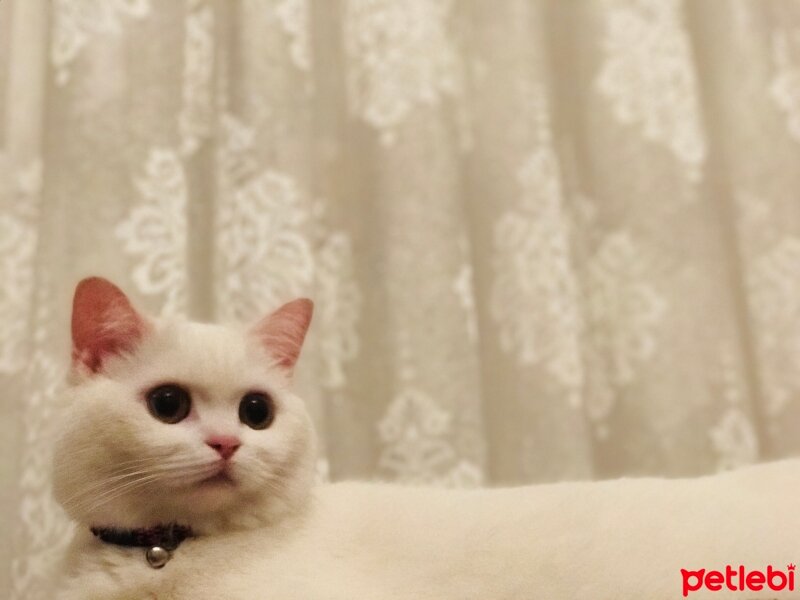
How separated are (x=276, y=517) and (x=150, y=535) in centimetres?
10

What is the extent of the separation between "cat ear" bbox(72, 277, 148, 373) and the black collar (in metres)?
0.14

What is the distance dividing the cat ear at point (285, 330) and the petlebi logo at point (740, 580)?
383 mm

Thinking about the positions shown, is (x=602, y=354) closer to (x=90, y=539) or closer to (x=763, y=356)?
(x=763, y=356)

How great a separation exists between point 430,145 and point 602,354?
430 millimetres

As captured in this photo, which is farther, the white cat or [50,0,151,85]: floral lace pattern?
[50,0,151,85]: floral lace pattern

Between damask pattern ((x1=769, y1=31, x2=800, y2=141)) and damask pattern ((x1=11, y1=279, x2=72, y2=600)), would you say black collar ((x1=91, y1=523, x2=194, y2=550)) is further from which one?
damask pattern ((x1=769, y1=31, x2=800, y2=141))

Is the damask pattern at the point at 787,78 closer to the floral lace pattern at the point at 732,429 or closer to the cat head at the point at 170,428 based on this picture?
the floral lace pattern at the point at 732,429

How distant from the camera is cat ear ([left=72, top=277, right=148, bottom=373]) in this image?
0.56 metres

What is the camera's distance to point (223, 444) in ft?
1.71

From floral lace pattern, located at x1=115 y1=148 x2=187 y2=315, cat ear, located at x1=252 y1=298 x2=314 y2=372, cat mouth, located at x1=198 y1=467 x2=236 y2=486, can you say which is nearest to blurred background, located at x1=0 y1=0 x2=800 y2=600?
floral lace pattern, located at x1=115 y1=148 x2=187 y2=315

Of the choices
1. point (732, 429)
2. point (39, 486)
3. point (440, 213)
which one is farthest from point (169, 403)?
point (732, 429)

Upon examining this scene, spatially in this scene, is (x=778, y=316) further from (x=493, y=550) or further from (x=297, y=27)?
(x=297, y=27)

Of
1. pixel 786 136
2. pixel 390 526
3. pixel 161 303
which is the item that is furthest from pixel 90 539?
pixel 786 136

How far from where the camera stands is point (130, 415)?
53 cm
